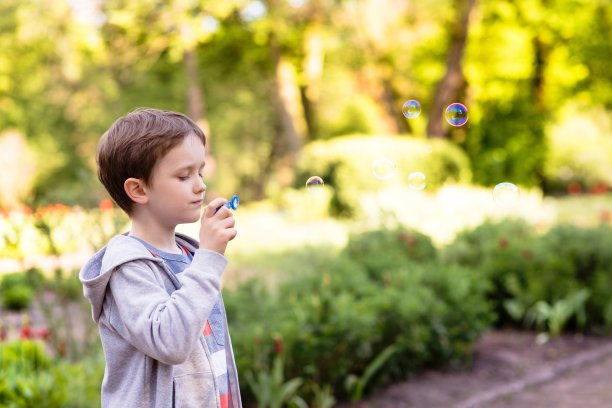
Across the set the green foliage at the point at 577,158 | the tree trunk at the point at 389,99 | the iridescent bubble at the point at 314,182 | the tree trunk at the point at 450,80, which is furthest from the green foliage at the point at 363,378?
the green foliage at the point at 577,158

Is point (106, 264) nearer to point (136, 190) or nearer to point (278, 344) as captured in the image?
point (136, 190)

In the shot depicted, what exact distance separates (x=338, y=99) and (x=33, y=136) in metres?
11.7

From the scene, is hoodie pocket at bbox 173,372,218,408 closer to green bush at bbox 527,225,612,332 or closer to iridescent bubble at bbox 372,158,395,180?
iridescent bubble at bbox 372,158,395,180

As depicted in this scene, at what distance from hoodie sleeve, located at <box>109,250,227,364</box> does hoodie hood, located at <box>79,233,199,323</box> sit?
0.8 inches

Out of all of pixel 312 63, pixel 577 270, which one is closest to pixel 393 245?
pixel 577 270

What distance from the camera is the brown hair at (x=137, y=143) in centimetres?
194

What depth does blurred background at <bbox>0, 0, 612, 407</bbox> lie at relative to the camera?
17.3 ft

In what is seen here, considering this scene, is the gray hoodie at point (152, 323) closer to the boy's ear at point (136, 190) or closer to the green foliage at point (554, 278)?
the boy's ear at point (136, 190)

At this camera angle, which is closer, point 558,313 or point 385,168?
point 385,168

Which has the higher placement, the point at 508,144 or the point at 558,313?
the point at 508,144

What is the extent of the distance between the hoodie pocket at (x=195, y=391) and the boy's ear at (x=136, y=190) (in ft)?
1.45

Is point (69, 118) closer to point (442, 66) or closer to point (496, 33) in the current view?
point (442, 66)

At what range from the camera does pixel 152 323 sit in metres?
1.83

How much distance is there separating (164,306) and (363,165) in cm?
1394
